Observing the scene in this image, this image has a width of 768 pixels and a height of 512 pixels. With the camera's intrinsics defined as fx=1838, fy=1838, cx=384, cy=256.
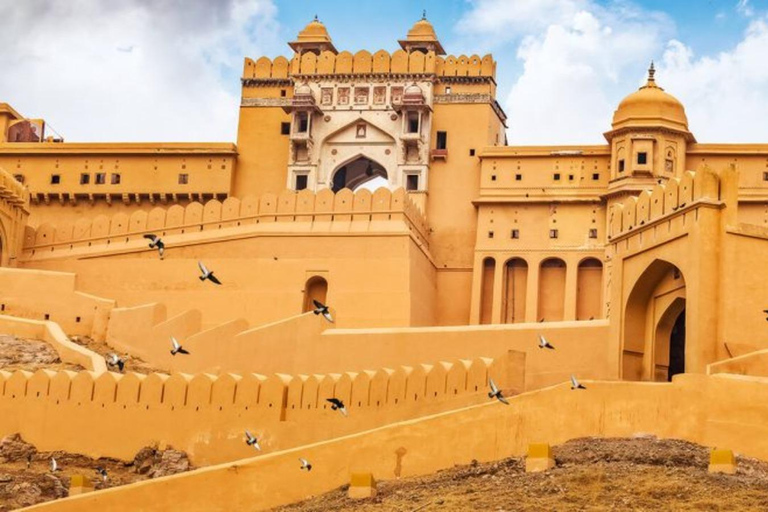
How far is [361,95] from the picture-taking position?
165 ft

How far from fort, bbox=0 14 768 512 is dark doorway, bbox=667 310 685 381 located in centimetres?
6

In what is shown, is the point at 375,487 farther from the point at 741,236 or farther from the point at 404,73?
the point at 404,73

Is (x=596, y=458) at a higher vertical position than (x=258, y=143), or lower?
lower

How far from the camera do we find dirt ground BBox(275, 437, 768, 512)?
23.9 metres

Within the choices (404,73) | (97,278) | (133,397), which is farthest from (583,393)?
(404,73)

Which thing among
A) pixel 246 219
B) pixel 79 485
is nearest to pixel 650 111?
pixel 246 219

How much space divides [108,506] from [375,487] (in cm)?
462

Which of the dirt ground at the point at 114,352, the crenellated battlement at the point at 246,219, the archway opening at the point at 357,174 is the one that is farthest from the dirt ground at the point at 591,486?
the archway opening at the point at 357,174

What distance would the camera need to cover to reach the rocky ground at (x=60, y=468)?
103 feet

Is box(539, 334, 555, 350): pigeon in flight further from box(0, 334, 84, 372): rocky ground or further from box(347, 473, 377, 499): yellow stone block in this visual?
box(0, 334, 84, 372): rocky ground

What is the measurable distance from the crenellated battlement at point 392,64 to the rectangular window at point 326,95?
45 centimetres

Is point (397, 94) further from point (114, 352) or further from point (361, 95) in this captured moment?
point (114, 352)

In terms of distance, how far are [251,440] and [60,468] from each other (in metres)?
4.49

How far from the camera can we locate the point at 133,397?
34125 mm
